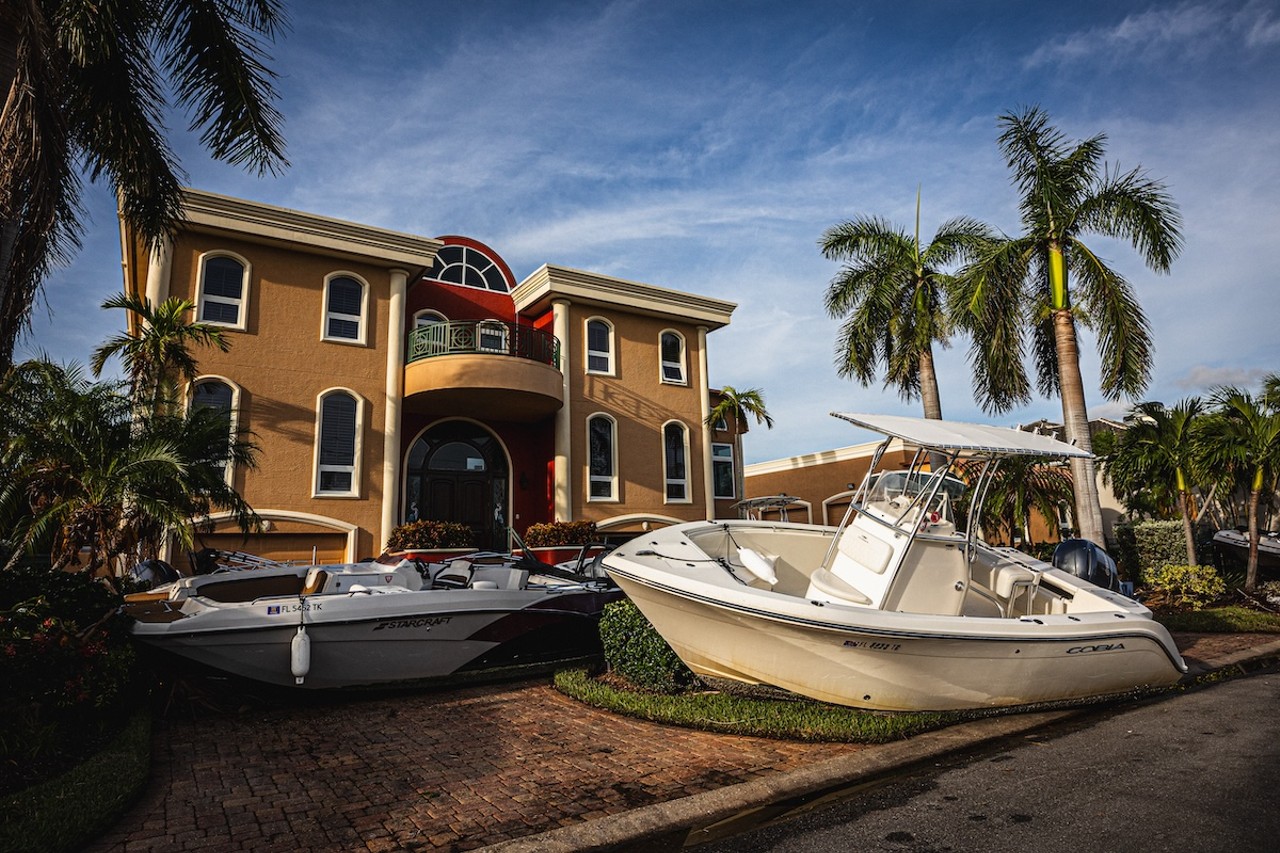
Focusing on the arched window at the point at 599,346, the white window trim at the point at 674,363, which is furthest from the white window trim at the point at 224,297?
the white window trim at the point at 674,363

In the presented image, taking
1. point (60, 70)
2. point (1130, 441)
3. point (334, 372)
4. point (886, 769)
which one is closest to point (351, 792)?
point (886, 769)

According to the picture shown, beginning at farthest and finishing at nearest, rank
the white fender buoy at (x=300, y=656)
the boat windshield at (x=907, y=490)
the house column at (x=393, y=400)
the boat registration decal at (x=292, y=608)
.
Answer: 1. the house column at (x=393, y=400)
2. the boat windshield at (x=907, y=490)
3. the boat registration decal at (x=292, y=608)
4. the white fender buoy at (x=300, y=656)

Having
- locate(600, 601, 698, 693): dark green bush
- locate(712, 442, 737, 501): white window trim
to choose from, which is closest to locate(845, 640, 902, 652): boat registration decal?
locate(600, 601, 698, 693): dark green bush

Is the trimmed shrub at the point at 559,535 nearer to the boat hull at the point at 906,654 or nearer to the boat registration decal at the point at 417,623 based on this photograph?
the boat registration decal at the point at 417,623

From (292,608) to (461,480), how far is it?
37.3 ft

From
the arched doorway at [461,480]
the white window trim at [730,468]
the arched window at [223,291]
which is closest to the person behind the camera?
the arched window at [223,291]

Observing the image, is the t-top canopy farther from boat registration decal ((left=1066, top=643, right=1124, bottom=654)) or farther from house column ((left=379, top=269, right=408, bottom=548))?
house column ((left=379, top=269, right=408, bottom=548))

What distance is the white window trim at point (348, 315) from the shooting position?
634 inches

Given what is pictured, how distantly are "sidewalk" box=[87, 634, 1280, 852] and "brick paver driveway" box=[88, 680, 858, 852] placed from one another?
14 mm

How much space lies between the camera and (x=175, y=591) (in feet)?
27.9

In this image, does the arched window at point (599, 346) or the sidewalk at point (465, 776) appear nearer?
the sidewalk at point (465, 776)

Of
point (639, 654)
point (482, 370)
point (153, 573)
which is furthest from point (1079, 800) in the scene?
point (482, 370)

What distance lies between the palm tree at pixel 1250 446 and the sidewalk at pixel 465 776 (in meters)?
8.67

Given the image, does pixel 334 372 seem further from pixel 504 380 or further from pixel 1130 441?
pixel 1130 441
